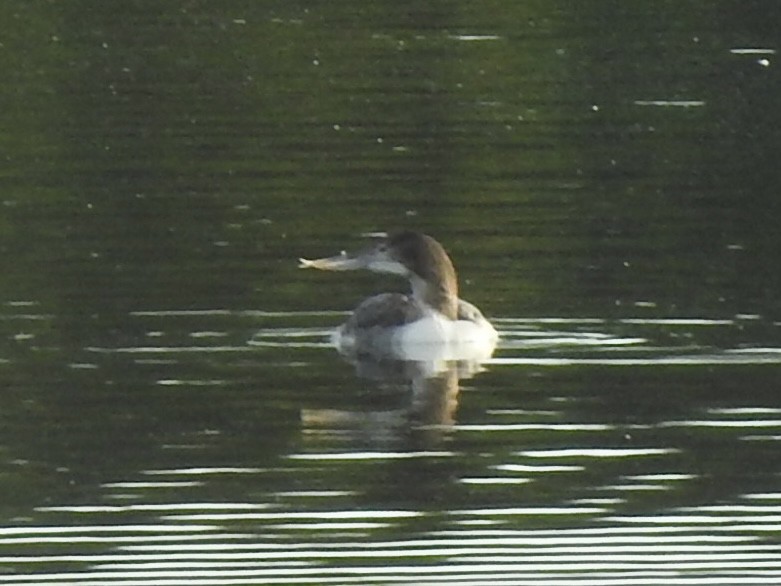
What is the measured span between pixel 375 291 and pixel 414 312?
283cm

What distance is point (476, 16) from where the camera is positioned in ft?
135

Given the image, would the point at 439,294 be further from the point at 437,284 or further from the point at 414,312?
the point at 414,312

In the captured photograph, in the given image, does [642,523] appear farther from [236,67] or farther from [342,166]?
[236,67]

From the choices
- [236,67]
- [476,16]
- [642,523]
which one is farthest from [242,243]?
[476,16]

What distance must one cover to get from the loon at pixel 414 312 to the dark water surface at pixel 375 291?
198 mm

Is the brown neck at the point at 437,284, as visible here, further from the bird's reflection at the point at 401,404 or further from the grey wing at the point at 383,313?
the bird's reflection at the point at 401,404

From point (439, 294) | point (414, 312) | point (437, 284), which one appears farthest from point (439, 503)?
point (437, 284)

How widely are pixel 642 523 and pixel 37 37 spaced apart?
2540 centimetres

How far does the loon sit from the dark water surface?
0.65 feet

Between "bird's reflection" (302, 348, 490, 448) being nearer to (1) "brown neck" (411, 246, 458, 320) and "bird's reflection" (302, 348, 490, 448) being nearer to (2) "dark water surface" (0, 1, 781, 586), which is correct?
(2) "dark water surface" (0, 1, 781, 586)

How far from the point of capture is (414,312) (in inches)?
754

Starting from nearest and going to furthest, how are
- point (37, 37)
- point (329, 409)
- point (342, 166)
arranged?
1. point (329, 409)
2. point (342, 166)
3. point (37, 37)

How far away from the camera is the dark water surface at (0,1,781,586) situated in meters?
13.8

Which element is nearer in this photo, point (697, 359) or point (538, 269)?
point (697, 359)
